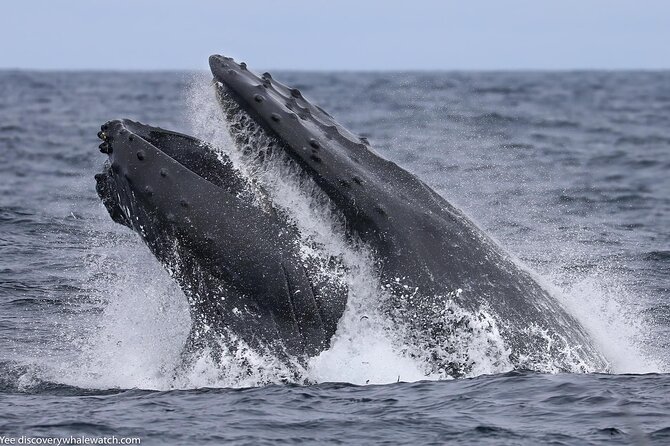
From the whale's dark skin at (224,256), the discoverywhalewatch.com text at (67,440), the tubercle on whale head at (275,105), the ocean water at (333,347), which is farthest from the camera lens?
the tubercle on whale head at (275,105)

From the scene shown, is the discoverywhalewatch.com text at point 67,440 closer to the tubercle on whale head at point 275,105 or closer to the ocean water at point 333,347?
the ocean water at point 333,347

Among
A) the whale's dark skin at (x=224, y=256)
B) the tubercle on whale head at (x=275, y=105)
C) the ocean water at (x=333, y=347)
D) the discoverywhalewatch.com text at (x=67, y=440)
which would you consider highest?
the tubercle on whale head at (x=275, y=105)

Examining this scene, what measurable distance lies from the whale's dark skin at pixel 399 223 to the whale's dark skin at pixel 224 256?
51cm

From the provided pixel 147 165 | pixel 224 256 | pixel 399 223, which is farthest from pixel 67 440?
pixel 399 223

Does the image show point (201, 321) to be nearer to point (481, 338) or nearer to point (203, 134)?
point (203, 134)

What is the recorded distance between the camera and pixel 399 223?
9.40 metres

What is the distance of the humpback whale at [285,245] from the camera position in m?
9.27

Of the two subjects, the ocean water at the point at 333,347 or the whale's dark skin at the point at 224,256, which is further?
the whale's dark skin at the point at 224,256

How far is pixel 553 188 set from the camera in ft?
83.4

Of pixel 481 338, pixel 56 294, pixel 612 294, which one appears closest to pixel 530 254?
pixel 612 294

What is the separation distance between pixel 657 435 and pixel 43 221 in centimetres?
1320

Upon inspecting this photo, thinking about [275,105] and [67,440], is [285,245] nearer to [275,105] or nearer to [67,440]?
[275,105]

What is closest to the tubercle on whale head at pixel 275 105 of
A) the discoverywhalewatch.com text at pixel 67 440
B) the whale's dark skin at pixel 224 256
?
the whale's dark skin at pixel 224 256

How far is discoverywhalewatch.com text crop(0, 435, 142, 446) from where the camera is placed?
862cm
